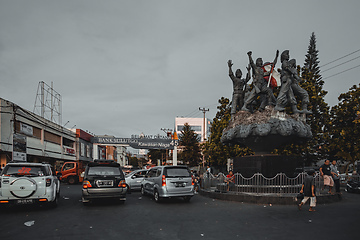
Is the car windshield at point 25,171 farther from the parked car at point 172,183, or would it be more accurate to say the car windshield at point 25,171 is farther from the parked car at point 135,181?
the parked car at point 135,181

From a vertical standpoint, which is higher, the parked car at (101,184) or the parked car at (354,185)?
the parked car at (101,184)

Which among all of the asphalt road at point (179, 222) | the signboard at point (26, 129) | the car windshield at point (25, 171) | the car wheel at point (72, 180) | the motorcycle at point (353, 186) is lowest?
the car wheel at point (72, 180)

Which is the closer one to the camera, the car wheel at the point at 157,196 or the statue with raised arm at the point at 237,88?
the car wheel at the point at 157,196

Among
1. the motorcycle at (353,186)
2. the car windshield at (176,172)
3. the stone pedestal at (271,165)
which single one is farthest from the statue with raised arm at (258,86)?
the motorcycle at (353,186)

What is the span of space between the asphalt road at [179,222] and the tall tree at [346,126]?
13.5 metres

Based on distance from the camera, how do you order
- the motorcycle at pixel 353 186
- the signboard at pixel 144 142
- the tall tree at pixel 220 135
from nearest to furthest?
1. the motorcycle at pixel 353 186
2. the tall tree at pixel 220 135
3. the signboard at pixel 144 142

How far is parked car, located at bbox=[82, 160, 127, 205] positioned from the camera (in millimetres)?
11055

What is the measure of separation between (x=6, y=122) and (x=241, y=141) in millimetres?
19177

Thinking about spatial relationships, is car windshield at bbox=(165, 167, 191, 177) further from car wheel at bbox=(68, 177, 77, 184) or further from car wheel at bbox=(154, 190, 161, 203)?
car wheel at bbox=(68, 177, 77, 184)

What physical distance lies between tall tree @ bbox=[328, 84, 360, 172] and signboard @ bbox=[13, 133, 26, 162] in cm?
2684

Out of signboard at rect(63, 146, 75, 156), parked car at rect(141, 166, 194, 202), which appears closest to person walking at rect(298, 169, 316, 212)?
parked car at rect(141, 166, 194, 202)

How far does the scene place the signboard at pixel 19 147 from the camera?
23844 mm

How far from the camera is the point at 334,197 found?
12.5 metres

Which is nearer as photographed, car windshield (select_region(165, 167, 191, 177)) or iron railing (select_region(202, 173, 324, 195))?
car windshield (select_region(165, 167, 191, 177))
